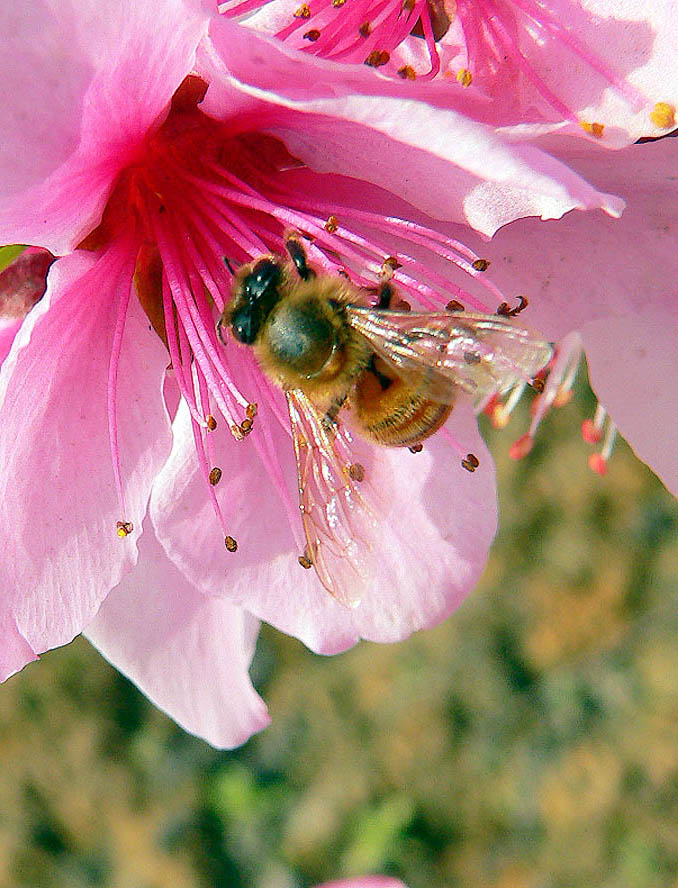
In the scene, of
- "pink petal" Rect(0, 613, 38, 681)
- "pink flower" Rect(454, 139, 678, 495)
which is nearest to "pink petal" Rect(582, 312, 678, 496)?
"pink flower" Rect(454, 139, 678, 495)

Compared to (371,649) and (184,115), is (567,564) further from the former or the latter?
(184,115)

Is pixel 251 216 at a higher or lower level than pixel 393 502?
higher

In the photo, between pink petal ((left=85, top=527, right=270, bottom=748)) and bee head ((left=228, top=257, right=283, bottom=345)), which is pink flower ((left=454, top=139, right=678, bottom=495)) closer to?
bee head ((left=228, top=257, right=283, bottom=345))

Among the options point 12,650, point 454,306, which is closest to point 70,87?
point 454,306

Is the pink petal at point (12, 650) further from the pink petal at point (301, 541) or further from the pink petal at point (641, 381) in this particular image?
the pink petal at point (641, 381)

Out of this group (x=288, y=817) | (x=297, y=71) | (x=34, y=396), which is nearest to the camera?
(x=297, y=71)

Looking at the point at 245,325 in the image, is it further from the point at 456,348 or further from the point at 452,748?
the point at 452,748

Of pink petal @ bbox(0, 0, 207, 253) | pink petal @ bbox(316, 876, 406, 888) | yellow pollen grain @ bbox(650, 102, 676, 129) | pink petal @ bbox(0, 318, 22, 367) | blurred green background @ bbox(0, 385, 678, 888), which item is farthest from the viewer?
blurred green background @ bbox(0, 385, 678, 888)

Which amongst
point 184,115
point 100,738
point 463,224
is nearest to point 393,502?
point 463,224
